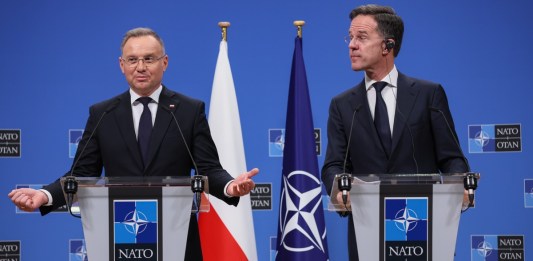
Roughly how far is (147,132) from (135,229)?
80cm

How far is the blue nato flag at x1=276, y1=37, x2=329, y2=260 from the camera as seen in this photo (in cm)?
470

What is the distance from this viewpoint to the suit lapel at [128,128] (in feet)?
11.5

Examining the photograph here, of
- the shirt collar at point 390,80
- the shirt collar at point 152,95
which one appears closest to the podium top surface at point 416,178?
the shirt collar at point 390,80

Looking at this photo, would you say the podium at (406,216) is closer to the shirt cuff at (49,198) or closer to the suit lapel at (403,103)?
the suit lapel at (403,103)

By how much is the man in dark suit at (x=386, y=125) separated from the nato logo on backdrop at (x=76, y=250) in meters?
2.62

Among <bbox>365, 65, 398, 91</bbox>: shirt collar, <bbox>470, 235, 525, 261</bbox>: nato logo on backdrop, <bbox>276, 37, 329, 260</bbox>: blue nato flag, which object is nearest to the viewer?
<bbox>365, 65, 398, 91</bbox>: shirt collar

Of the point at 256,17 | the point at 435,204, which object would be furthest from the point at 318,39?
the point at 435,204

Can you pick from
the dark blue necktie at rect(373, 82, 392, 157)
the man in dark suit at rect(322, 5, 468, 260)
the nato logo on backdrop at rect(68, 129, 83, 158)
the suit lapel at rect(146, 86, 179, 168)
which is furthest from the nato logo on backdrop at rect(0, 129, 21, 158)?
the dark blue necktie at rect(373, 82, 392, 157)

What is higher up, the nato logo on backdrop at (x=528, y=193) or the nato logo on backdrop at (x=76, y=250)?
the nato logo on backdrop at (x=528, y=193)

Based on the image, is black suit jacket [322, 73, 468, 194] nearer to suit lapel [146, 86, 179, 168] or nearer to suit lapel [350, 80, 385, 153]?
suit lapel [350, 80, 385, 153]

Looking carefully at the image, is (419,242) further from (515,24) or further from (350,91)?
(515,24)

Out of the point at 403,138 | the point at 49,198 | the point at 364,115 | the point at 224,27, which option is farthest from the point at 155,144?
the point at 224,27

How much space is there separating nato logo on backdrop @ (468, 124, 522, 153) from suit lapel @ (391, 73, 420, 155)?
6.64 ft

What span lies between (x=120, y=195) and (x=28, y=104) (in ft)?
10.7
